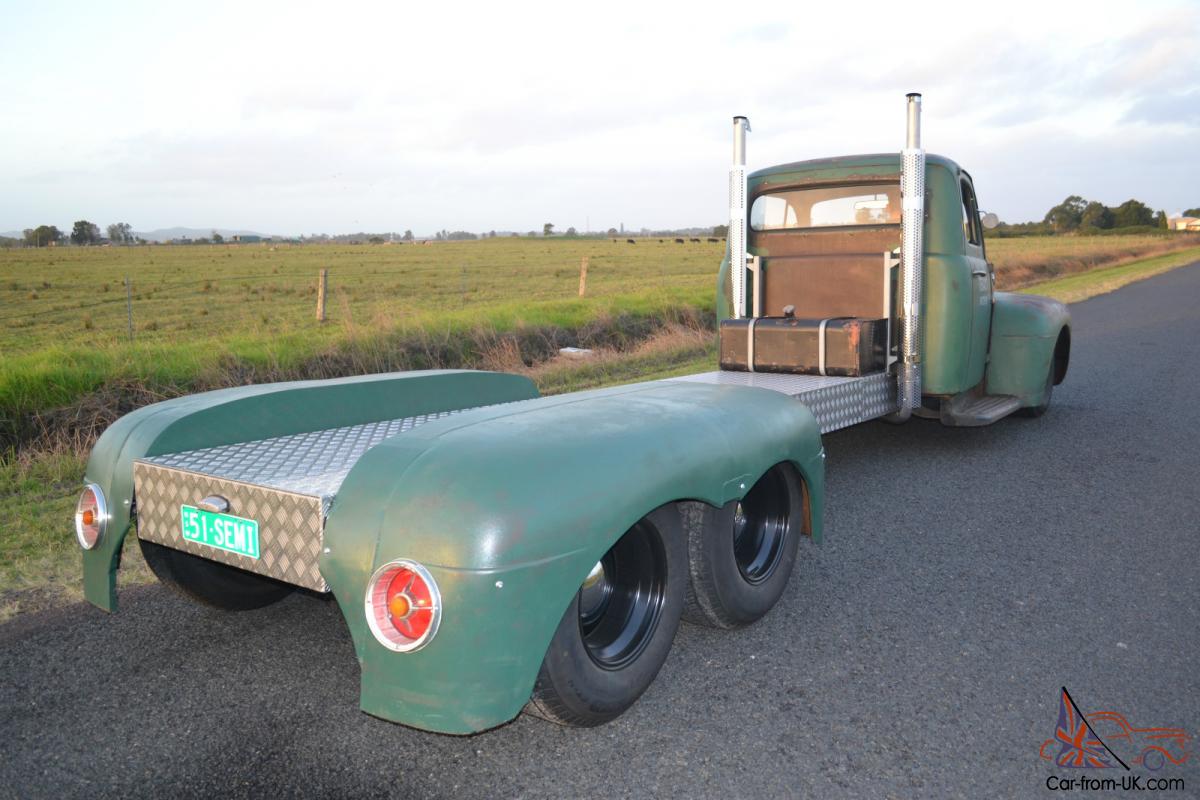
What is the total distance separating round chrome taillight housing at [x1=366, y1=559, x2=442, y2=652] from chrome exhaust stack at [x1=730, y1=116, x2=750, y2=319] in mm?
4680

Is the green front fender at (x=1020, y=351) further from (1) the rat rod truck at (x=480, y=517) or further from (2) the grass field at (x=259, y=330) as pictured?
(2) the grass field at (x=259, y=330)

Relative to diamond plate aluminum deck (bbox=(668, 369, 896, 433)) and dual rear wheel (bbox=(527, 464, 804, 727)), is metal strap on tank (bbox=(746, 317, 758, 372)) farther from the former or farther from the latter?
dual rear wheel (bbox=(527, 464, 804, 727))

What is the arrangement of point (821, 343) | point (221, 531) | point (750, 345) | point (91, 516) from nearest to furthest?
point (221, 531), point (91, 516), point (821, 343), point (750, 345)

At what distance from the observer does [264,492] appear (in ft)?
8.75

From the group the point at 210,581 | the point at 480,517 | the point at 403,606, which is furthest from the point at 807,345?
the point at 403,606

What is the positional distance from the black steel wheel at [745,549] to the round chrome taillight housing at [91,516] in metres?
2.06

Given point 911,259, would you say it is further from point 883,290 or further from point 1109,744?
point 1109,744

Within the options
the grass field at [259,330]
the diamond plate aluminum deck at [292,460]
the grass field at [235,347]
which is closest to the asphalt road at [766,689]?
the diamond plate aluminum deck at [292,460]

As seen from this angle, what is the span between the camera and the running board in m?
6.27

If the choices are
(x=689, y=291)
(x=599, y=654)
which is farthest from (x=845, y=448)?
(x=689, y=291)

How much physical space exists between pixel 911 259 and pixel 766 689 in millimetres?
3780

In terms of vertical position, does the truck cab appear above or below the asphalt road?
above

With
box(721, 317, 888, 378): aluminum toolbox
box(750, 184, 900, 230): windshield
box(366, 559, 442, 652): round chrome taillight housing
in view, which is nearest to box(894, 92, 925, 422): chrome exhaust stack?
box(721, 317, 888, 378): aluminum toolbox

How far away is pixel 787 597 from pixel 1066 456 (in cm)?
370
